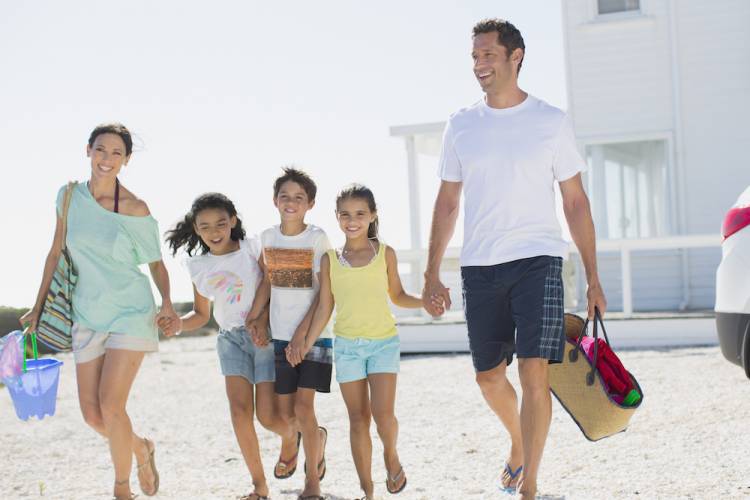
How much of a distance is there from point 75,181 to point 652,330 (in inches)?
336

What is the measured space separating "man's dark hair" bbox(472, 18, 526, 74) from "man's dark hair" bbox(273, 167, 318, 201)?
1.09 meters

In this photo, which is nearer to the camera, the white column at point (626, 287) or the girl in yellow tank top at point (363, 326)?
the girl in yellow tank top at point (363, 326)

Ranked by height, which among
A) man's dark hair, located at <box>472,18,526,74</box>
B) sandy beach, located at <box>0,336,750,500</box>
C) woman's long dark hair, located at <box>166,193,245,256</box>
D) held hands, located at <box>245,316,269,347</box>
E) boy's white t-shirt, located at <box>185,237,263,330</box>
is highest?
man's dark hair, located at <box>472,18,526,74</box>

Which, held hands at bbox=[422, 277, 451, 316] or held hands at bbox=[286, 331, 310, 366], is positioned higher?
held hands at bbox=[422, 277, 451, 316]

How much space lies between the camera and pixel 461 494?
484 centimetres

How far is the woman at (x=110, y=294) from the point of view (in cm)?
462

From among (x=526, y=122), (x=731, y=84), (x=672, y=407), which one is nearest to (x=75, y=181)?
(x=526, y=122)

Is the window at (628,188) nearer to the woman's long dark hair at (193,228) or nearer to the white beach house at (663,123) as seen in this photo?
the white beach house at (663,123)

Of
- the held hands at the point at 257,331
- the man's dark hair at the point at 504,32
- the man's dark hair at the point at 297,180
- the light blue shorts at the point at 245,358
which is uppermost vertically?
the man's dark hair at the point at 504,32

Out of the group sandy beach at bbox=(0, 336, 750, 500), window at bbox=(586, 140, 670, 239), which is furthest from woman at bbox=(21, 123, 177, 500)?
window at bbox=(586, 140, 670, 239)

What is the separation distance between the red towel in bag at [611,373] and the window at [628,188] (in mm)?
10401

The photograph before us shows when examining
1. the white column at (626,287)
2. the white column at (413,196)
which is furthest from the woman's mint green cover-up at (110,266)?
the white column at (413,196)

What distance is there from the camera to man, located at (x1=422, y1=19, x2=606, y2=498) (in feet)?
13.8

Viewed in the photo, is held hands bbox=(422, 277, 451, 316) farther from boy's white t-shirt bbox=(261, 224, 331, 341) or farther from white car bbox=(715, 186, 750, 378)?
white car bbox=(715, 186, 750, 378)
